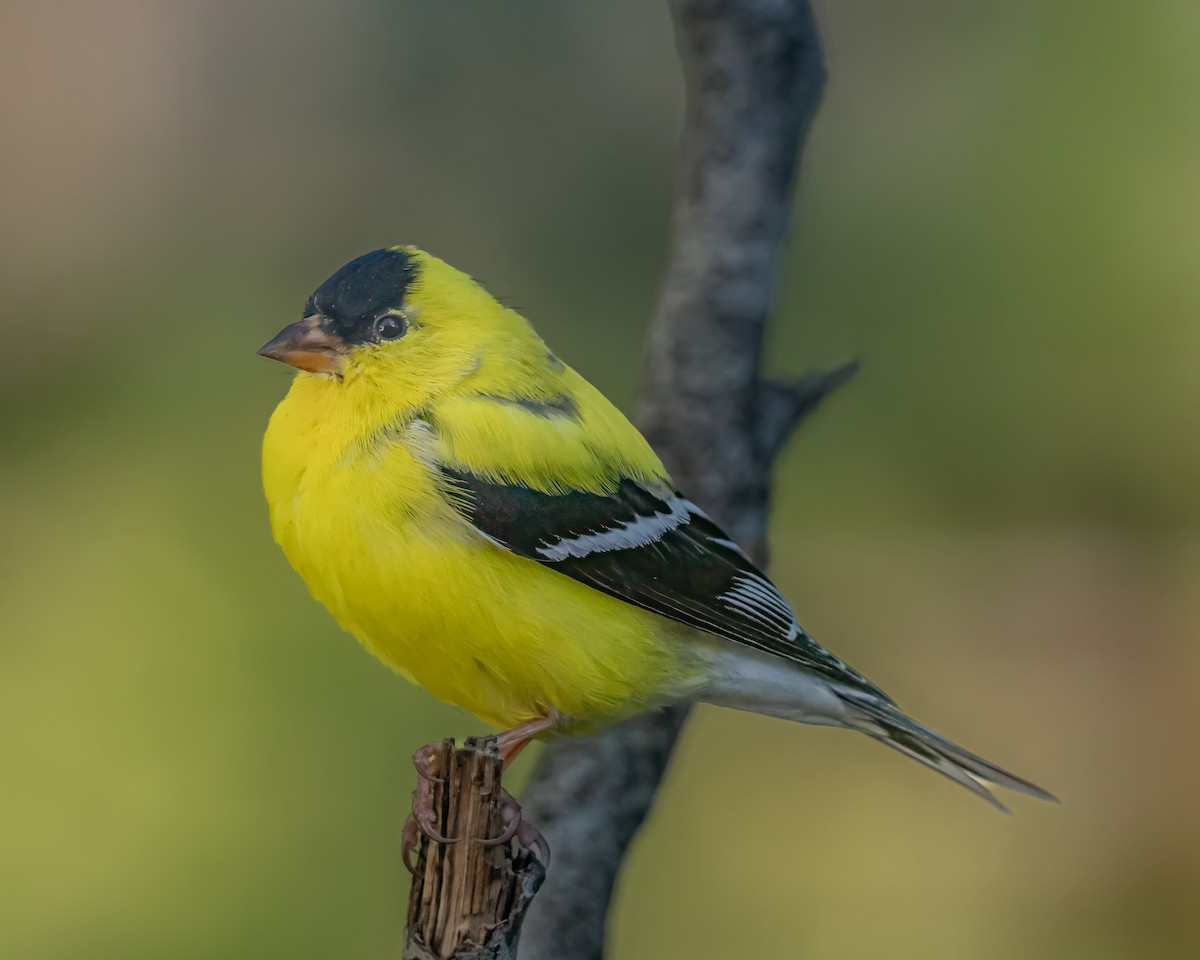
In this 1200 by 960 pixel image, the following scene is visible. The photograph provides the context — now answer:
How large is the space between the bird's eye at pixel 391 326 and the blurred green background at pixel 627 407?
1.41 meters

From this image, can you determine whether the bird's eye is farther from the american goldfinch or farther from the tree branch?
the tree branch

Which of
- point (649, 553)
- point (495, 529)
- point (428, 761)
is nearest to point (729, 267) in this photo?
point (649, 553)

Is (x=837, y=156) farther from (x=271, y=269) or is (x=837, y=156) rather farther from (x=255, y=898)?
(x=255, y=898)

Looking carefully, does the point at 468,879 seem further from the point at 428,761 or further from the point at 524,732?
the point at 524,732

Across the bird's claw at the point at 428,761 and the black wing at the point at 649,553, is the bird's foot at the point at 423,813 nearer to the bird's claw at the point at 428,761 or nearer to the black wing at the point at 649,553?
the bird's claw at the point at 428,761

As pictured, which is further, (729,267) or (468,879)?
(729,267)

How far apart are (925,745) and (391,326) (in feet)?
3.58

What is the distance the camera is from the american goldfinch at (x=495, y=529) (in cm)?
177

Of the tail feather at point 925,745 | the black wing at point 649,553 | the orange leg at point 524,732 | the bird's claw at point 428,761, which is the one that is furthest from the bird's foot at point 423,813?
the tail feather at point 925,745

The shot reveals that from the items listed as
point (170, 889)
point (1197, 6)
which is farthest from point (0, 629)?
point (1197, 6)

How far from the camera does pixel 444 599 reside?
176cm

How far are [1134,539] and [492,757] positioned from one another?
2387 millimetres

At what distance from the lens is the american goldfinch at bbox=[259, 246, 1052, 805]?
1.77m

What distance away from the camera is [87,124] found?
401 cm
